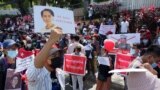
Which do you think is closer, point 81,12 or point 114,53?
point 114,53

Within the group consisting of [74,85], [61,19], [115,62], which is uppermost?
[61,19]

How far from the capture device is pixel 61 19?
16.8 feet

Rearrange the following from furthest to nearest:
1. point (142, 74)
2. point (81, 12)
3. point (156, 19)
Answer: point (81, 12), point (156, 19), point (142, 74)

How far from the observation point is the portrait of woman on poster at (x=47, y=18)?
5.18m

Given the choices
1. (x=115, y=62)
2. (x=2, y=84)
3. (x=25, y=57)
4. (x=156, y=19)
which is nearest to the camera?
(x=2, y=84)

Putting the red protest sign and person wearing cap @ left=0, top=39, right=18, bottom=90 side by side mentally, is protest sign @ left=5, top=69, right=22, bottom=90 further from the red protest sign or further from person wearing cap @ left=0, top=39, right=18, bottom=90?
the red protest sign

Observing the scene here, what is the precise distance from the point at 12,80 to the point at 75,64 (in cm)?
424

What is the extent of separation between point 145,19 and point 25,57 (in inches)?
565

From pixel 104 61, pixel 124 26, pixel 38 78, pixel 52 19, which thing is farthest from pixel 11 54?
pixel 124 26

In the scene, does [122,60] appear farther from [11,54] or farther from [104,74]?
[11,54]

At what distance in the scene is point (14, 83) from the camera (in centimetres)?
674

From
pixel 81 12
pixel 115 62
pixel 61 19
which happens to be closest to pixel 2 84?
pixel 61 19

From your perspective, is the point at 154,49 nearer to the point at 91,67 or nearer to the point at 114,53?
the point at 114,53

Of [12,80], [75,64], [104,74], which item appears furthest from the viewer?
[75,64]
